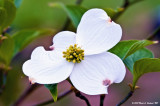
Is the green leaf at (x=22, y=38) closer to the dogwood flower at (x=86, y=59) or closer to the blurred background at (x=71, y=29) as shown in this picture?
the dogwood flower at (x=86, y=59)

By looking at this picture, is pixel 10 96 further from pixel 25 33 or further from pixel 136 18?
pixel 136 18

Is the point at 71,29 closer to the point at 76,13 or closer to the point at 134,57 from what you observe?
the point at 76,13

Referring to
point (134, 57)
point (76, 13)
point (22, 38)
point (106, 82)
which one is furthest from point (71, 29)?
point (106, 82)

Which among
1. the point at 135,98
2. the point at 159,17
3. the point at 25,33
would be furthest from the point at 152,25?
the point at 25,33

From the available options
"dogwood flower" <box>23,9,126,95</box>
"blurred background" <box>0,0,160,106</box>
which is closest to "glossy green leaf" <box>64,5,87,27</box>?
"dogwood flower" <box>23,9,126,95</box>

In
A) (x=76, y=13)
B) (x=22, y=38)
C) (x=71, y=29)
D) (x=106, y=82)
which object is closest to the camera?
(x=106, y=82)

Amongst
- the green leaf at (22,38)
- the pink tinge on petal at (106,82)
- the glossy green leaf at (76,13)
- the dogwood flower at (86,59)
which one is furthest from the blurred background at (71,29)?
the pink tinge on petal at (106,82)

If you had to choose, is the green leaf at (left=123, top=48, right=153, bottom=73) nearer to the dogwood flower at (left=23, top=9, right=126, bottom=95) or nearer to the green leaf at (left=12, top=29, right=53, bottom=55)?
the dogwood flower at (left=23, top=9, right=126, bottom=95)
